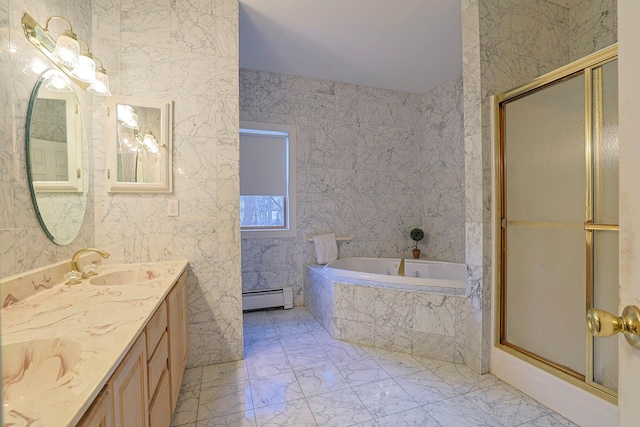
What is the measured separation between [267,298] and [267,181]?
1.33 m

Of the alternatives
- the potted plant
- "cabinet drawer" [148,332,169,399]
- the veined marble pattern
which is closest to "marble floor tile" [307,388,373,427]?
the veined marble pattern

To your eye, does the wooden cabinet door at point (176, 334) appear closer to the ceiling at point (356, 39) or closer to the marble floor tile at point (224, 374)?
the marble floor tile at point (224, 374)

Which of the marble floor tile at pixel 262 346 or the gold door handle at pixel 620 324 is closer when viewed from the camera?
the gold door handle at pixel 620 324

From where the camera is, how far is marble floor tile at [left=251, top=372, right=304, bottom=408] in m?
1.71

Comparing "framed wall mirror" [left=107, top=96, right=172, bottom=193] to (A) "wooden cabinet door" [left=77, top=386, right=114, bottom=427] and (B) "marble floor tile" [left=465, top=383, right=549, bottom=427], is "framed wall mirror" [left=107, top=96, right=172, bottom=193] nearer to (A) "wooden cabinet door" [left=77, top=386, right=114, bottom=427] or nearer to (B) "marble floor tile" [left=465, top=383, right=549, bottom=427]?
(A) "wooden cabinet door" [left=77, top=386, right=114, bottom=427]

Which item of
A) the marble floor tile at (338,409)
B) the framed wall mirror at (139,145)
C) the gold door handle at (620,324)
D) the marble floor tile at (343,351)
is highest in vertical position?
the framed wall mirror at (139,145)

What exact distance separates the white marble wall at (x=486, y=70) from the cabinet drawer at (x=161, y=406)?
1.93m

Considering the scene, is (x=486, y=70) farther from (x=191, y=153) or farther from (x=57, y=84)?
(x=57, y=84)

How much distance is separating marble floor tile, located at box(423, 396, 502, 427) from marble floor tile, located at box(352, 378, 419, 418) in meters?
0.12

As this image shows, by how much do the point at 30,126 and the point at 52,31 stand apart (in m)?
0.59

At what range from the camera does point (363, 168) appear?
3521mm

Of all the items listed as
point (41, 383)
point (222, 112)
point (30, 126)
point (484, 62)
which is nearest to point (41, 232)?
point (30, 126)

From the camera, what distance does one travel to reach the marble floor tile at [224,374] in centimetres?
190

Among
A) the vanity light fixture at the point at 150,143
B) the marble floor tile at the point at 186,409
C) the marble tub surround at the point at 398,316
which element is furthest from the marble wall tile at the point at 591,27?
the marble floor tile at the point at 186,409
